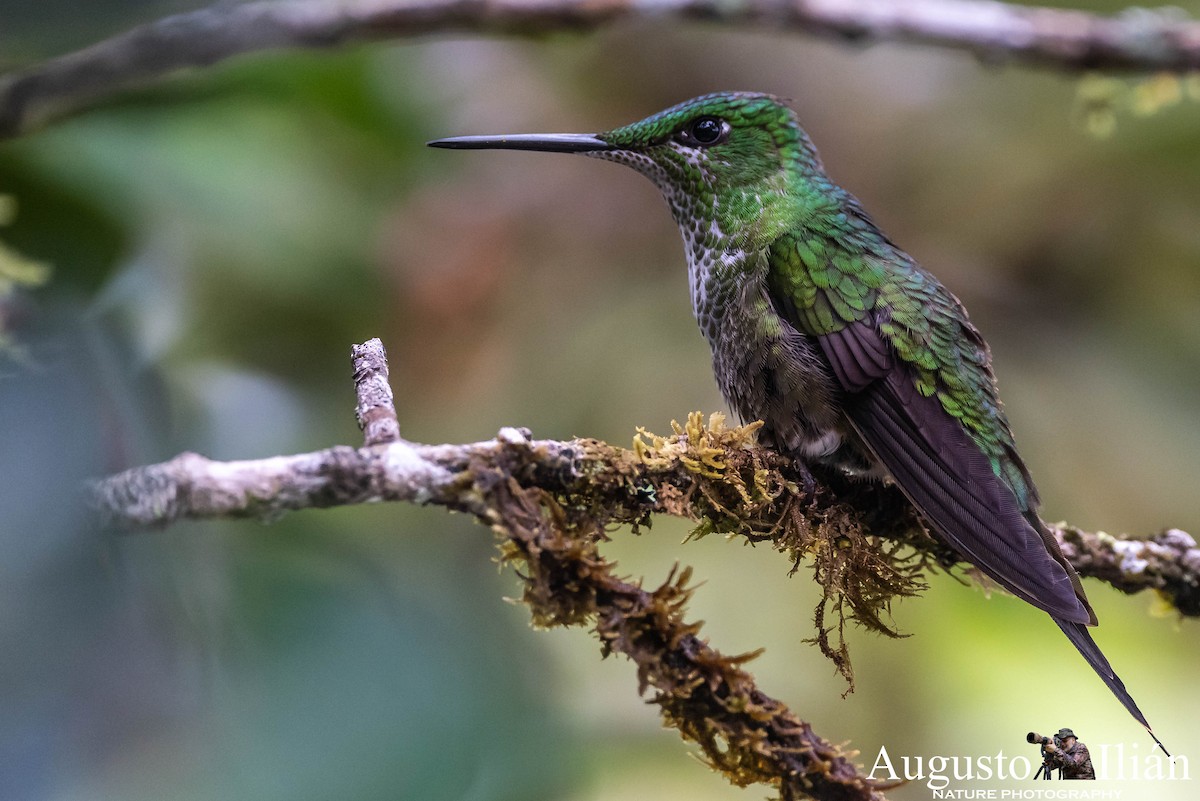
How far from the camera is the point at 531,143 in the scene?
2.84m

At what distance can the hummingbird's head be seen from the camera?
2.90 metres

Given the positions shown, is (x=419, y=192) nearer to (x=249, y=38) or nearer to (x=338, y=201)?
(x=338, y=201)

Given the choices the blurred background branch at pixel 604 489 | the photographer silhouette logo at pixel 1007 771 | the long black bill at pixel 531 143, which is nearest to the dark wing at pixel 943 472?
the blurred background branch at pixel 604 489

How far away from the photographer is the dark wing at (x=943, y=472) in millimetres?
2203

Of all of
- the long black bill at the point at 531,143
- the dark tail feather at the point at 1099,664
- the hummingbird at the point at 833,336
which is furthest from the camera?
the long black bill at the point at 531,143

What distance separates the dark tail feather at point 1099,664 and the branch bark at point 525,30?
6.65 ft

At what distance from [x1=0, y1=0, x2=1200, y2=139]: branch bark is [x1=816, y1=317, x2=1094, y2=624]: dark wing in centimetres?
131

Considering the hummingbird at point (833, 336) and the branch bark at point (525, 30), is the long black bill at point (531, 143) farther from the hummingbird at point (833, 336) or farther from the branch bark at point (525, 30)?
the branch bark at point (525, 30)

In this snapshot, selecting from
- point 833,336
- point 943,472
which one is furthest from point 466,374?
point 943,472

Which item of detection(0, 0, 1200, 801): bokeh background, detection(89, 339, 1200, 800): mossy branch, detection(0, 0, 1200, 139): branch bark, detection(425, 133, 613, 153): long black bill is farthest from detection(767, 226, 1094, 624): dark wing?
detection(0, 0, 1200, 801): bokeh background

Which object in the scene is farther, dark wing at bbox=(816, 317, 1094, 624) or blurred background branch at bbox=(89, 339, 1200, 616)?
dark wing at bbox=(816, 317, 1094, 624)

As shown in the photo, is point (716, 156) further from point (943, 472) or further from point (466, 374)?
point (466, 374)

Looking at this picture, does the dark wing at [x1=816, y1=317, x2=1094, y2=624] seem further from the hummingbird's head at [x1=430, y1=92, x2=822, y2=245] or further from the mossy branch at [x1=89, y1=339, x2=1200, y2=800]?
the hummingbird's head at [x1=430, y1=92, x2=822, y2=245]

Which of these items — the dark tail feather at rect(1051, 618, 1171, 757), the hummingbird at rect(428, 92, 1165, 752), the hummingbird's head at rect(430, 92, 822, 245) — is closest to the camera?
the dark tail feather at rect(1051, 618, 1171, 757)
